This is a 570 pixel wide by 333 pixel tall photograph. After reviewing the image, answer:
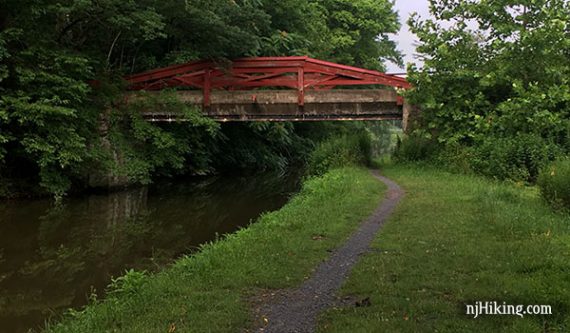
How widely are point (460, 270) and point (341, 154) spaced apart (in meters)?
17.0

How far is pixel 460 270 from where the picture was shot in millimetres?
6871

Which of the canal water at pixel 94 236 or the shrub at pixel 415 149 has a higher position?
the shrub at pixel 415 149

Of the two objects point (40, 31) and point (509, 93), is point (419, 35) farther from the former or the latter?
point (40, 31)

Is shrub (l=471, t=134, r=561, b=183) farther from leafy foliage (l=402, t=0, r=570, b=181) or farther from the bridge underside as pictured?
the bridge underside

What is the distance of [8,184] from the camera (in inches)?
670

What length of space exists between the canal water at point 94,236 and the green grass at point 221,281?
1017mm

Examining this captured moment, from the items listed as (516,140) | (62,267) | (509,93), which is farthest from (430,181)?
(62,267)

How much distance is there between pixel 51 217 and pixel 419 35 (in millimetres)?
17620

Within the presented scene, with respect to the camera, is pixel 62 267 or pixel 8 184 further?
pixel 8 184

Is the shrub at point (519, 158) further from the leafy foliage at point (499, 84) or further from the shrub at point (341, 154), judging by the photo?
the shrub at point (341, 154)

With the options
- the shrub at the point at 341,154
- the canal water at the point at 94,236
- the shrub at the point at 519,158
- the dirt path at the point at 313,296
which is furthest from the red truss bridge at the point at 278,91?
the dirt path at the point at 313,296

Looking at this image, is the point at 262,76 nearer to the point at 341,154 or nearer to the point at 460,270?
the point at 341,154

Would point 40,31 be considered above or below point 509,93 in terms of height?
above

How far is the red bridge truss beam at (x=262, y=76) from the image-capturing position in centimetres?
2238
